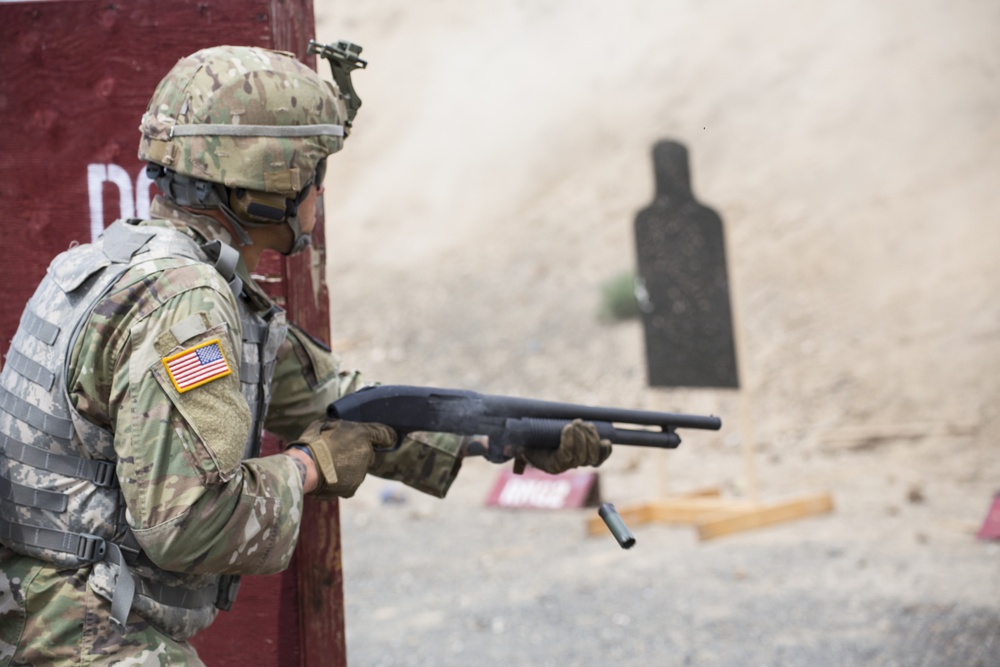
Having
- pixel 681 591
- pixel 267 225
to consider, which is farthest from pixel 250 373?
pixel 681 591

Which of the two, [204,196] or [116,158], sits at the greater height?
[116,158]

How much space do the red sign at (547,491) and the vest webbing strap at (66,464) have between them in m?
5.81

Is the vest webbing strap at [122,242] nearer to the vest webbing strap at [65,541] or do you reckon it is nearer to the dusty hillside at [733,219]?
the vest webbing strap at [65,541]

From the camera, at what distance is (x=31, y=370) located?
2.08 metres

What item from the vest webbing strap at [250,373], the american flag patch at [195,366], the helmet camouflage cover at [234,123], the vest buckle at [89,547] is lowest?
the vest buckle at [89,547]

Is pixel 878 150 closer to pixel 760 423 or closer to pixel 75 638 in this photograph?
pixel 760 423

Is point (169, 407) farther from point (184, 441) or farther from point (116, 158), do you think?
point (116, 158)

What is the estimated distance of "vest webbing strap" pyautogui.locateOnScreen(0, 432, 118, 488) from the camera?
2.07 metres

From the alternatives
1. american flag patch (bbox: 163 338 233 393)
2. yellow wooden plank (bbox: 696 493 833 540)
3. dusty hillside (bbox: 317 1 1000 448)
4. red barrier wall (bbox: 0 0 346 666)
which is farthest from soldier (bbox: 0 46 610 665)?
dusty hillside (bbox: 317 1 1000 448)

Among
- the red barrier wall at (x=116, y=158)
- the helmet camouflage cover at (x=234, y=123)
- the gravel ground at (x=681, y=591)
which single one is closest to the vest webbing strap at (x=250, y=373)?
the helmet camouflage cover at (x=234, y=123)

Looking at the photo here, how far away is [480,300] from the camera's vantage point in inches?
573

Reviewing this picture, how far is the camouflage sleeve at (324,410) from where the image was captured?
270 cm

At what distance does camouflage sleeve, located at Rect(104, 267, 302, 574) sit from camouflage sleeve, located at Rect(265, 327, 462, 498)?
610 mm

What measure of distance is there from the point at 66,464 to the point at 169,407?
27 centimetres
